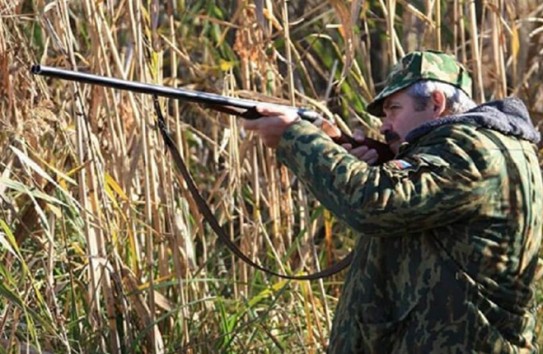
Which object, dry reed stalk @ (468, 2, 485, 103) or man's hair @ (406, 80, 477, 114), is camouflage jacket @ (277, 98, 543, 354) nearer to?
man's hair @ (406, 80, 477, 114)

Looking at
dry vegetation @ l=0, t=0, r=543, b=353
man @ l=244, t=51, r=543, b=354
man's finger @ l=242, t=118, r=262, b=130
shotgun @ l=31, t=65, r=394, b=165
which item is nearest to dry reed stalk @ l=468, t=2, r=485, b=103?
dry vegetation @ l=0, t=0, r=543, b=353

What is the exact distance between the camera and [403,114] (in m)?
3.39

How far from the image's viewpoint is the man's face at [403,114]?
3.37 m

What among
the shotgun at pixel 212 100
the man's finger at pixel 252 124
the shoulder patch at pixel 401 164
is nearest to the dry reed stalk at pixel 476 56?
the shotgun at pixel 212 100

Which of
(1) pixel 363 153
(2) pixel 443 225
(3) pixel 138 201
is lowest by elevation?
(3) pixel 138 201

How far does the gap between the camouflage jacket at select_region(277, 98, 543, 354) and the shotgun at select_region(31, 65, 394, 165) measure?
20 cm

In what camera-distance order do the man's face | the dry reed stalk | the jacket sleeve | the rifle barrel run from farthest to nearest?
the dry reed stalk < the rifle barrel < the man's face < the jacket sleeve

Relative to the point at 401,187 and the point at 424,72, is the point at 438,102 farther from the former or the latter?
the point at 401,187

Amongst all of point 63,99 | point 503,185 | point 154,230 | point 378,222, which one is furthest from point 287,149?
point 63,99

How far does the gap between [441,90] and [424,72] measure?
59 millimetres

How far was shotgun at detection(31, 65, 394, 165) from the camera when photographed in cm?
350

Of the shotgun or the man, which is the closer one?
the man

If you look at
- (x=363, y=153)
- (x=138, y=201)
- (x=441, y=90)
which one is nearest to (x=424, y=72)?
(x=441, y=90)

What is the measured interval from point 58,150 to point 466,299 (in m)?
2.02
